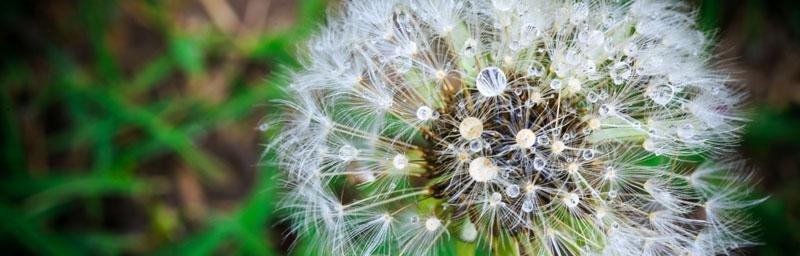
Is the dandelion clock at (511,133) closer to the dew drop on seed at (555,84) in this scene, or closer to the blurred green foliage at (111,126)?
the dew drop on seed at (555,84)

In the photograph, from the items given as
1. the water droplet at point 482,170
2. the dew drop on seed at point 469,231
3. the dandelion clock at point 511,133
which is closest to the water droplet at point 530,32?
the dandelion clock at point 511,133

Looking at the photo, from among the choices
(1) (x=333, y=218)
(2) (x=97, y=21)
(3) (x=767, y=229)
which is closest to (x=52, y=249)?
(2) (x=97, y=21)

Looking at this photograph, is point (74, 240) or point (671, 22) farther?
point (74, 240)

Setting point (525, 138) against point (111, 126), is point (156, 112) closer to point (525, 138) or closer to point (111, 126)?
point (111, 126)

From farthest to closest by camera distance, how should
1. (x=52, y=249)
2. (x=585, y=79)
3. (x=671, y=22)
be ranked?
(x=52, y=249), (x=671, y=22), (x=585, y=79)

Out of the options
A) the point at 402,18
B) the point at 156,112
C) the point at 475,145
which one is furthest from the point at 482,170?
the point at 156,112

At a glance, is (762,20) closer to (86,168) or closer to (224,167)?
(224,167)
